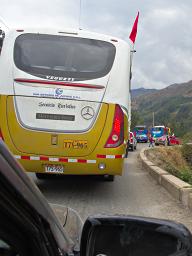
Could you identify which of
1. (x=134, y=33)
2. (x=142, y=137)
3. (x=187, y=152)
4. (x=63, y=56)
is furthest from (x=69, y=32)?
(x=142, y=137)

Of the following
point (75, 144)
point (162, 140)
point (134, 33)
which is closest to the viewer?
point (75, 144)

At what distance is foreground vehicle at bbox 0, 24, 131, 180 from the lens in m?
7.89

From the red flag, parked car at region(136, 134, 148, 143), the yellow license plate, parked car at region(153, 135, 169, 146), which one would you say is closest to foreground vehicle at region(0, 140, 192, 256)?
the yellow license plate

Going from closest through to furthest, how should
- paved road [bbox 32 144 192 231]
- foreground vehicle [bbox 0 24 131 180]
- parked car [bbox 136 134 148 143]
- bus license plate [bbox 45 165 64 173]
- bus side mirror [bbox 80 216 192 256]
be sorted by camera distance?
1. bus side mirror [bbox 80 216 192 256]
2. paved road [bbox 32 144 192 231]
3. foreground vehicle [bbox 0 24 131 180]
4. bus license plate [bbox 45 165 64 173]
5. parked car [bbox 136 134 148 143]

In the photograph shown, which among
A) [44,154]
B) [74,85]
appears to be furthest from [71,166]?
[74,85]

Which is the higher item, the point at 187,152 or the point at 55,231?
the point at 55,231

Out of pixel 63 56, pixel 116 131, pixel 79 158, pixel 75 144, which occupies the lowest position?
pixel 79 158

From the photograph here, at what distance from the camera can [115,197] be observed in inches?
351

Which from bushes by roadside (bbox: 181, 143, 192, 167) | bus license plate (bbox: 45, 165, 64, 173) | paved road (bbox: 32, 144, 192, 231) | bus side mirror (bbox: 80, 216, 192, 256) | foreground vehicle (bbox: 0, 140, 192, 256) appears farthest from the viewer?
bushes by roadside (bbox: 181, 143, 192, 167)

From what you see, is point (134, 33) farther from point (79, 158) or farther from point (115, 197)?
point (79, 158)

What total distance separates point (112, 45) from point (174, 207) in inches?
125

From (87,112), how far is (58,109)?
516 millimetres

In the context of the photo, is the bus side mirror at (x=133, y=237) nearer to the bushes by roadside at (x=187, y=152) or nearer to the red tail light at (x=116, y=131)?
the red tail light at (x=116, y=131)

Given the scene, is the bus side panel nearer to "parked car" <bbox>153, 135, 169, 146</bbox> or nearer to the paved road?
the paved road
